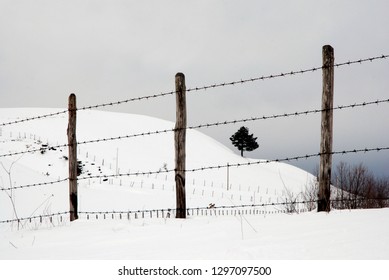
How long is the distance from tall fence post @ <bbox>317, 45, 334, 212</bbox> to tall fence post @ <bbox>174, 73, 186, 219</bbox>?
209cm

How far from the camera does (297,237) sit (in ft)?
12.7

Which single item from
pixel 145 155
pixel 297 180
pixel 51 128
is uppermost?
pixel 51 128

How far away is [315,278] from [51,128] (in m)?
46.0

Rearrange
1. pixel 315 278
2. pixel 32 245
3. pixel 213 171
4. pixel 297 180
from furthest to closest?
pixel 297 180 → pixel 213 171 → pixel 32 245 → pixel 315 278

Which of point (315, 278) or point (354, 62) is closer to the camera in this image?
point (315, 278)

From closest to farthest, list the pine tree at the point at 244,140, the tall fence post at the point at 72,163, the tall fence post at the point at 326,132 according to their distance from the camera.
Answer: the tall fence post at the point at 326,132
the tall fence post at the point at 72,163
the pine tree at the point at 244,140

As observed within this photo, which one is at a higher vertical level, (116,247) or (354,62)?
(354,62)

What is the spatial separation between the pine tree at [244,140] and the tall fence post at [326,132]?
171ft

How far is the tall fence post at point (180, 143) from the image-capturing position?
19.8 feet

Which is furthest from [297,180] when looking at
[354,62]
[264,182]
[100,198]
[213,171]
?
[354,62]

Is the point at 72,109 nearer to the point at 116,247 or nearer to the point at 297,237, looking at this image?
the point at 116,247

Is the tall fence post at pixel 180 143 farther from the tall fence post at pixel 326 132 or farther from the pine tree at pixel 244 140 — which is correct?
the pine tree at pixel 244 140

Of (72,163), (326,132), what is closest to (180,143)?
(72,163)

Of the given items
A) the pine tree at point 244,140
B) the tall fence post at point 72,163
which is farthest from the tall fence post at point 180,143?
the pine tree at point 244,140
